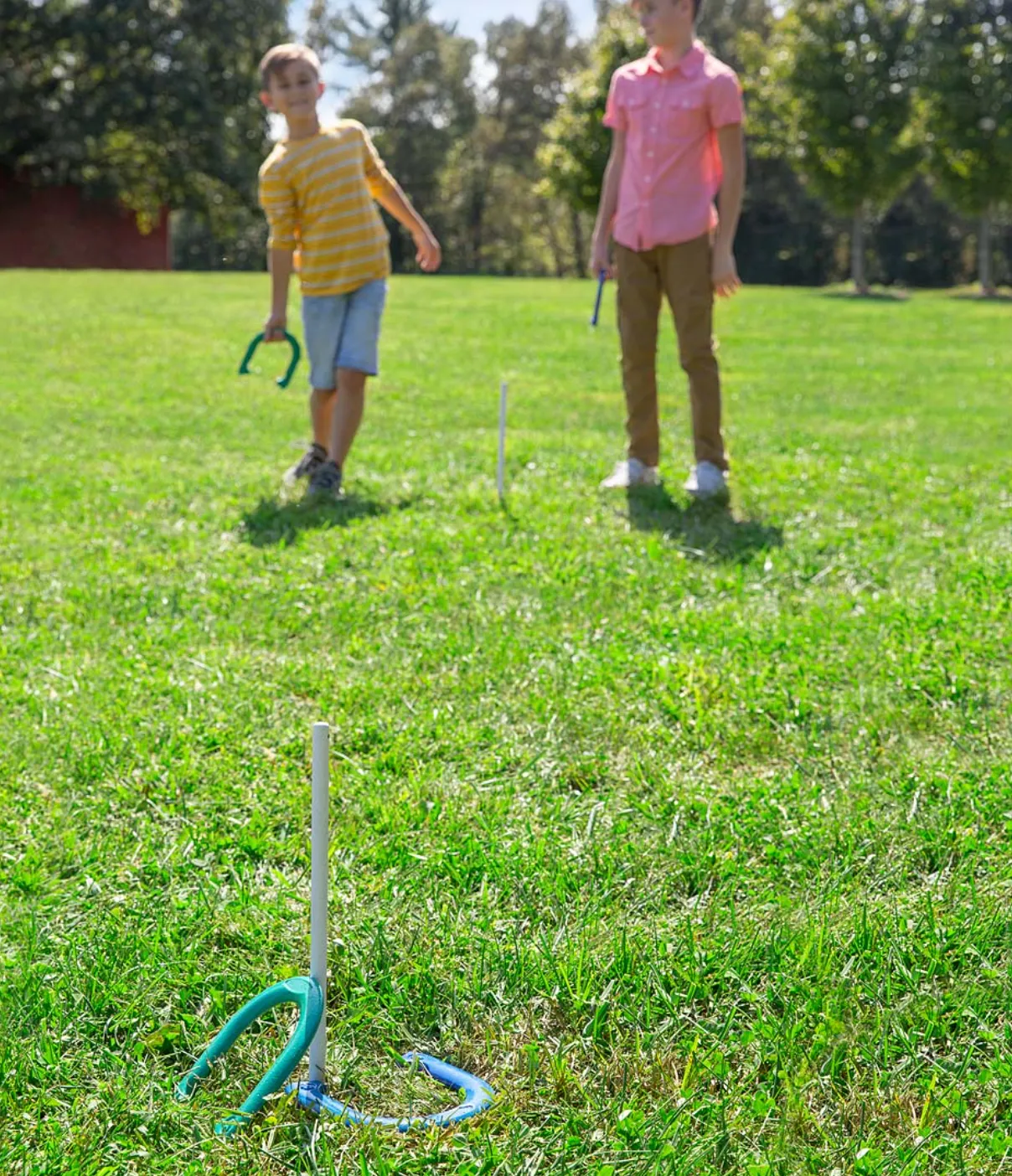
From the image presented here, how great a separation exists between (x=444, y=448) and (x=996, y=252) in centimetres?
3678

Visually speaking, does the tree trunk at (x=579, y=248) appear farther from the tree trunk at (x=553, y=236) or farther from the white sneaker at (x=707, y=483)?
the white sneaker at (x=707, y=483)

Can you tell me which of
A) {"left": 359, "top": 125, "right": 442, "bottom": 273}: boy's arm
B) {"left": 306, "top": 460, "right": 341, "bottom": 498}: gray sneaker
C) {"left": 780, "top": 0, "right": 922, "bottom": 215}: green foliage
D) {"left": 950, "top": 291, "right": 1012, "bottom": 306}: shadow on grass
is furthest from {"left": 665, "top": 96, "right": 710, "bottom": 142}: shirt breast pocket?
{"left": 780, "top": 0, "right": 922, "bottom": 215}: green foliage


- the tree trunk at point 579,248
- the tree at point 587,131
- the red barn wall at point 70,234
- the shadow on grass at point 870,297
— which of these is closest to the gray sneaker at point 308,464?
→ the shadow on grass at point 870,297

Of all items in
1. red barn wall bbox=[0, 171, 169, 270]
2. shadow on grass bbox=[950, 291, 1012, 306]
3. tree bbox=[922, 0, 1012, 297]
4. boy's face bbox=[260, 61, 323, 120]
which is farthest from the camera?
red barn wall bbox=[0, 171, 169, 270]

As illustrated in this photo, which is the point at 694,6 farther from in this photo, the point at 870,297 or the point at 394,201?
the point at 870,297

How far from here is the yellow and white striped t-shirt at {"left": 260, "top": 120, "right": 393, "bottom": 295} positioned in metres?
6.32

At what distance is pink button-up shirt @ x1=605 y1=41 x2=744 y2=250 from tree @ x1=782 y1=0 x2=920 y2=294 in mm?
26211

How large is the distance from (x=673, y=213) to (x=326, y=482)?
2090 mm

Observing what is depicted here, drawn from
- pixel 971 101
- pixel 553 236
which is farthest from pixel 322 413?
pixel 553 236

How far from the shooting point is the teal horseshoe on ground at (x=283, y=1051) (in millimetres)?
1979

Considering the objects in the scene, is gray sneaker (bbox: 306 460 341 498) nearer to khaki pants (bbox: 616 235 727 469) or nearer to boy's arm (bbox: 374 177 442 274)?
boy's arm (bbox: 374 177 442 274)

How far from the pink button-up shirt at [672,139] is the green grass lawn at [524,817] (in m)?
1.33

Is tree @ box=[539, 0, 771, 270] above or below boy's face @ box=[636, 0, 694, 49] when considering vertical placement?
above

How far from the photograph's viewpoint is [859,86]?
3128cm
